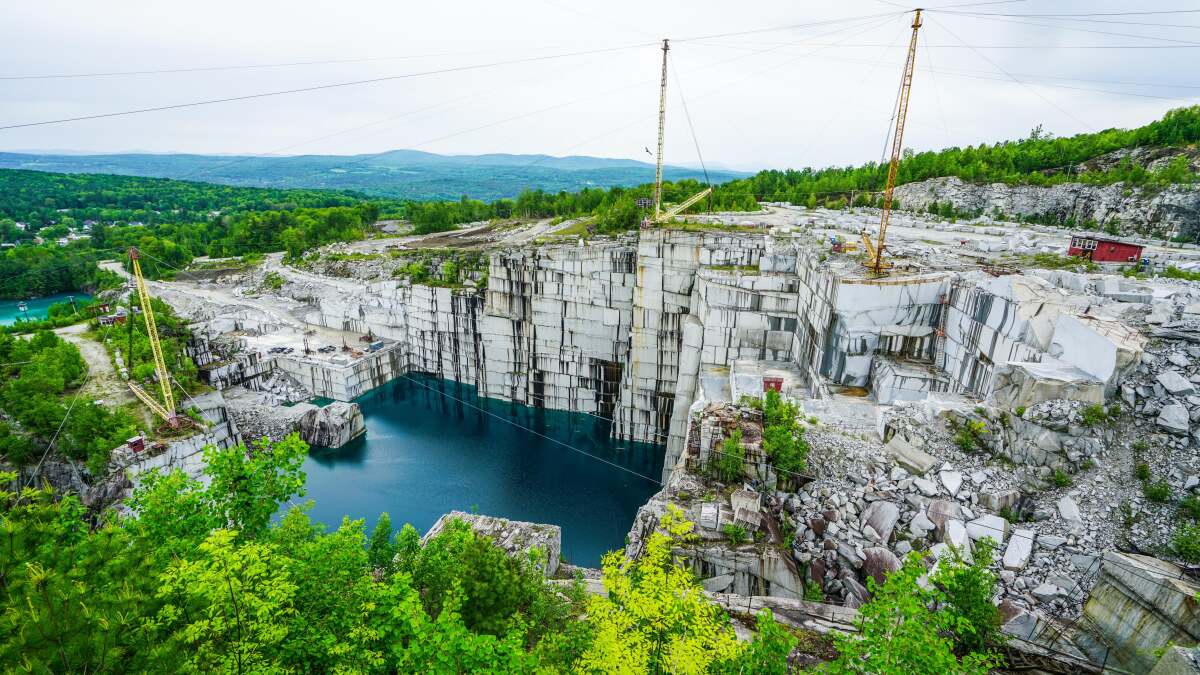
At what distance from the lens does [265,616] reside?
8.42 metres

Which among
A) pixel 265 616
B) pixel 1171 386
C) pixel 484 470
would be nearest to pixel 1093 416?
pixel 1171 386

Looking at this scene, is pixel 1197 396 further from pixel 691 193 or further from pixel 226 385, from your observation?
pixel 226 385

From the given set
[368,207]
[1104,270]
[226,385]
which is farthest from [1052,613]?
[368,207]

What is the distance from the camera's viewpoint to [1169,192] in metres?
30.3

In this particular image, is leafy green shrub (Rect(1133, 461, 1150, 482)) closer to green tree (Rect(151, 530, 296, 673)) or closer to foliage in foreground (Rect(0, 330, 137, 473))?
green tree (Rect(151, 530, 296, 673))

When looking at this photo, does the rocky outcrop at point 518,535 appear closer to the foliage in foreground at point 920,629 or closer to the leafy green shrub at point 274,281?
the foliage in foreground at point 920,629

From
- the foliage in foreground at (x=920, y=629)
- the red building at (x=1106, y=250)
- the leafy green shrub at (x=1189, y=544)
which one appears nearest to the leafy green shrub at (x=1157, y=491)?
the leafy green shrub at (x=1189, y=544)

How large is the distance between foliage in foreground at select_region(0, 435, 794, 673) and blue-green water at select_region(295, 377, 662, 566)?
19.1 metres

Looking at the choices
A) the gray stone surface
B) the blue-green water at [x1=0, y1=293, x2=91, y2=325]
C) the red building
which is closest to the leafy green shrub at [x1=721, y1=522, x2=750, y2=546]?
the gray stone surface

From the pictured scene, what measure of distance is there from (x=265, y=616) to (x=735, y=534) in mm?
12184

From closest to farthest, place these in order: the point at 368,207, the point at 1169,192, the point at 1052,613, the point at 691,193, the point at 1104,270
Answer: the point at 1052,613 → the point at 1104,270 → the point at 1169,192 → the point at 691,193 → the point at 368,207

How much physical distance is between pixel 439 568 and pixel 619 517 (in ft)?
64.8

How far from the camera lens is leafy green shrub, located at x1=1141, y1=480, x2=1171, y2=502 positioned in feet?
42.4

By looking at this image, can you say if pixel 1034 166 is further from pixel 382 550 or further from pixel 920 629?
pixel 382 550
